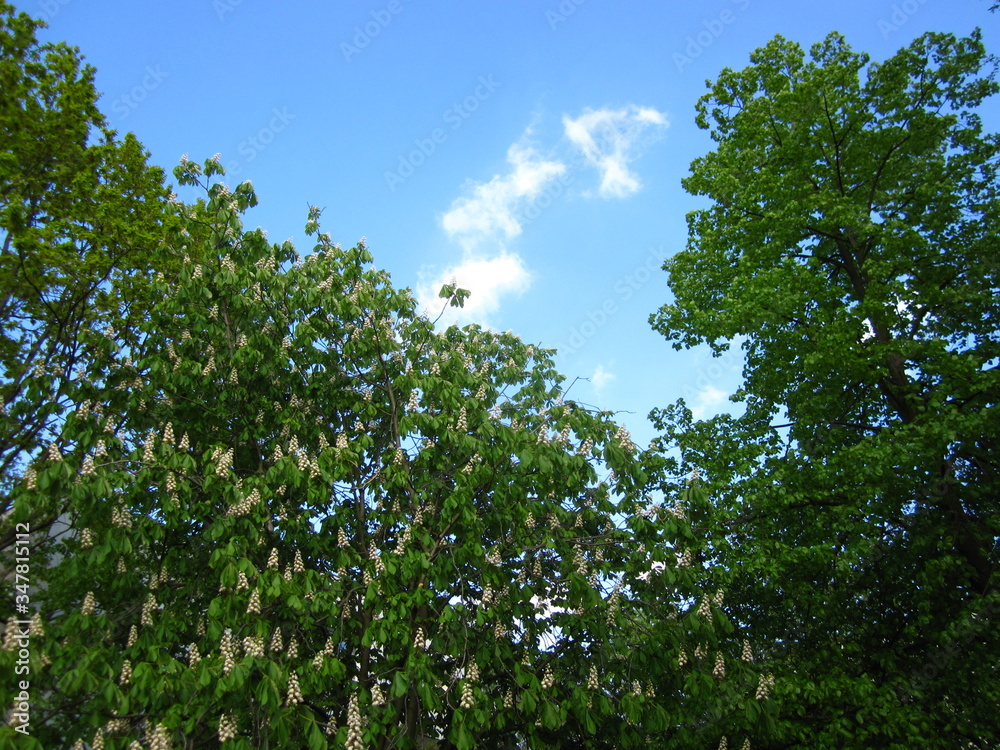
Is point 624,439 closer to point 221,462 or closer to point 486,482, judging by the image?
point 486,482

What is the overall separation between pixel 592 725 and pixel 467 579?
2.29 m

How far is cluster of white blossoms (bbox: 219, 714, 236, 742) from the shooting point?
5.63 m

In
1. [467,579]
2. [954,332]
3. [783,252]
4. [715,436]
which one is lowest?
[467,579]

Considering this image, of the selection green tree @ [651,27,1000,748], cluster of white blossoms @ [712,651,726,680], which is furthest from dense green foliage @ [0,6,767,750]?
green tree @ [651,27,1000,748]

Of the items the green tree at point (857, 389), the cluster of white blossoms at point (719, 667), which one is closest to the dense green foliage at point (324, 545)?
the cluster of white blossoms at point (719, 667)

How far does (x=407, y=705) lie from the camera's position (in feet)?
24.5

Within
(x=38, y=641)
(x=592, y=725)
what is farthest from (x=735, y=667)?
(x=38, y=641)

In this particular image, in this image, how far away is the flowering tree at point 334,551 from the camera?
19.5ft

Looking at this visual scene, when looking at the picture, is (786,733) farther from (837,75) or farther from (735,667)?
(837,75)

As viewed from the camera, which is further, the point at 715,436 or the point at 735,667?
the point at 715,436

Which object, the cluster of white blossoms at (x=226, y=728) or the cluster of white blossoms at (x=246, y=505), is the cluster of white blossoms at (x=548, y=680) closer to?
the cluster of white blossoms at (x=226, y=728)

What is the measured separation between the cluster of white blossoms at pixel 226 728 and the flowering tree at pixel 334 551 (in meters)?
0.02

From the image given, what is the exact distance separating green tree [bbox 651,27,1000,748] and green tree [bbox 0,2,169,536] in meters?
9.50

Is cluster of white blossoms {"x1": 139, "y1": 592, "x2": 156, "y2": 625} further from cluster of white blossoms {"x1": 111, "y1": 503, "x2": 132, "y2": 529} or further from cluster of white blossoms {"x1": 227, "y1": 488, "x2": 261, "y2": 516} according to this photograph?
cluster of white blossoms {"x1": 227, "y1": 488, "x2": 261, "y2": 516}
